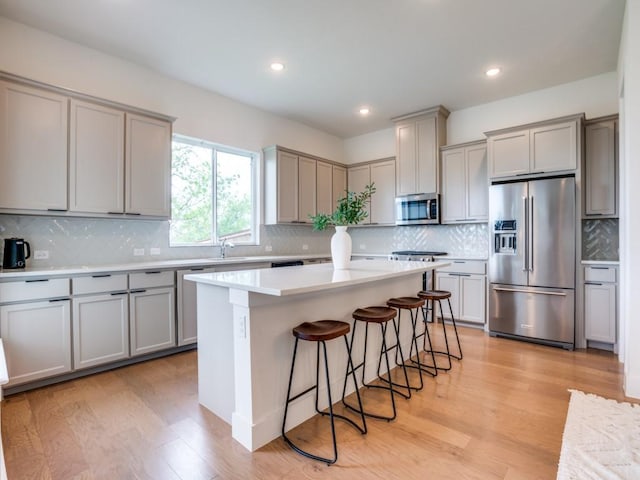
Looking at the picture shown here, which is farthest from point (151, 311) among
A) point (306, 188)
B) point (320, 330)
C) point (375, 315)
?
point (306, 188)

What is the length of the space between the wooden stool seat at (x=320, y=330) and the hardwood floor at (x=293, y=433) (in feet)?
2.12

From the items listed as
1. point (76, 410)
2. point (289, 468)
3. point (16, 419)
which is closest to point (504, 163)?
point (289, 468)

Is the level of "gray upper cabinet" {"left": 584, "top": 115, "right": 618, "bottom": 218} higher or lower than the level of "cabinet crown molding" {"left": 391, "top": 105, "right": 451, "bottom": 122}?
lower

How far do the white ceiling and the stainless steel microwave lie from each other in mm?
1442

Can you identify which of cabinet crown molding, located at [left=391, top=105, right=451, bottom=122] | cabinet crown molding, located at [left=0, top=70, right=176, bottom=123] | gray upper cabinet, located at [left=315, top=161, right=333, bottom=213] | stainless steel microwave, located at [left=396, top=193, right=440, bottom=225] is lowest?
stainless steel microwave, located at [left=396, top=193, right=440, bottom=225]

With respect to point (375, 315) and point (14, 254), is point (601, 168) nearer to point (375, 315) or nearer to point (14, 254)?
point (375, 315)

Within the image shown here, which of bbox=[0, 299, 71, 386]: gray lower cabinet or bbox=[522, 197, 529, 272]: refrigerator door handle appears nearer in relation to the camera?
bbox=[0, 299, 71, 386]: gray lower cabinet

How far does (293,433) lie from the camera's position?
2.13 m

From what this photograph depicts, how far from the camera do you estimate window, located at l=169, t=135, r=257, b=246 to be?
4254 millimetres

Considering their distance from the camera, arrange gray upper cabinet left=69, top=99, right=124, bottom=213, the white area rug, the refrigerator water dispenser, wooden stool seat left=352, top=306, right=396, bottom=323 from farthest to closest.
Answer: the refrigerator water dispenser, gray upper cabinet left=69, top=99, right=124, bottom=213, wooden stool seat left=352, top=306, right=396, bottom=323, the white area rug

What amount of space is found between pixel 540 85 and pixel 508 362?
3.48 meters

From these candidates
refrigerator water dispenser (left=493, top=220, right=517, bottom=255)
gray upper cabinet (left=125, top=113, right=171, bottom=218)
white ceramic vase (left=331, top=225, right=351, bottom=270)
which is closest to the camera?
white ceramic vase (left=331, top=225, right=351, bottom=270)

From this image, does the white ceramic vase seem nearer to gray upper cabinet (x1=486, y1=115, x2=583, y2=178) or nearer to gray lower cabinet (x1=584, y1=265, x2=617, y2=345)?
gray upper cabinet (x1=486, y1=115, x2=583, y2=178)

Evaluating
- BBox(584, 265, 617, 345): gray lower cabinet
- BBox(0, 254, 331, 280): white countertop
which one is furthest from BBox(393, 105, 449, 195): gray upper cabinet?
BBox(0, 254, 331, 280): white countertop
